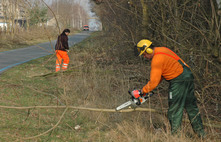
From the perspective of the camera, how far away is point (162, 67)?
14.5 feet

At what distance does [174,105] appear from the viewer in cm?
449

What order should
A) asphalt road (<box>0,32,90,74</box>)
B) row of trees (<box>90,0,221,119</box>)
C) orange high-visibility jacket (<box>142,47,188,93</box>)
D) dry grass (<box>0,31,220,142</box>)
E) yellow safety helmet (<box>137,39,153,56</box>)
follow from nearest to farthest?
orange high-visibility jacket (<box>142,47,188,93</box>) < yellow safety helmet (<box>137,39,153,56</box>) < row of trees (<box>90,0,221,119</box>) < dry grass (<box>0,31,220,142</box>) < asphalt road (<box>0,32,90,74</box>)

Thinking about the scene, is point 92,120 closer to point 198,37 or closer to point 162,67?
point 162,67

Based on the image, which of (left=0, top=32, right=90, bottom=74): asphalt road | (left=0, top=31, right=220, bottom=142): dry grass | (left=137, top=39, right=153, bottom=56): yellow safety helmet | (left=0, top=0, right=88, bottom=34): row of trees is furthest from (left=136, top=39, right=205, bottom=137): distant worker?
(left=0, top=32, right=90, bottom=74): asphalt road

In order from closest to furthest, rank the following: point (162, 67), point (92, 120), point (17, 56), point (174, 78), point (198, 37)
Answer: point (162, 67)
point (174, 78)
point (92, 120)
point (198, 37)
point (17, 56)

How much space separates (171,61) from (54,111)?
3.00m

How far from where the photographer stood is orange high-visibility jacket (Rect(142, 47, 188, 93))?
4309 millimetres

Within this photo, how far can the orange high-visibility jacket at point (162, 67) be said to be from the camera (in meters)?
4.31

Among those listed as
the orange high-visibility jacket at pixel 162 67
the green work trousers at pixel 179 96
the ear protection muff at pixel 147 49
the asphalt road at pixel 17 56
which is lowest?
the asphalt road at pixel 17 56

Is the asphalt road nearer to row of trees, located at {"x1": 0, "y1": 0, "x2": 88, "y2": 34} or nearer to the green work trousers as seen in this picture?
row of trees, located at {"x1": 0, "y1": 0, "x2": 88, "y2": 34}

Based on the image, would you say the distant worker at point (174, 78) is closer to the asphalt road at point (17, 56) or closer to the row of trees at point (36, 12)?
the row of trees at point (36, 12)

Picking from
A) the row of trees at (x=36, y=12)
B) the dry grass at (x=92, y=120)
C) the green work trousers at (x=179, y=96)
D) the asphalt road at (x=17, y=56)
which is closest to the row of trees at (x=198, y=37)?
the green work trousers at (x=179, y=96)

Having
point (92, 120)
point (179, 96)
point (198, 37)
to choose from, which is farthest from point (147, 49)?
point (198, 37)

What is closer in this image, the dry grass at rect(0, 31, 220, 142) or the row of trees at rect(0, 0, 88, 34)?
the row of trees at rect(0, 0, 88, 34)
